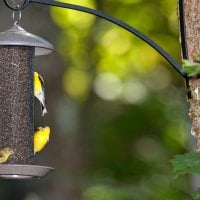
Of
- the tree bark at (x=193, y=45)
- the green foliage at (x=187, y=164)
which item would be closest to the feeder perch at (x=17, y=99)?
the tree bark at (x=193, y=45)

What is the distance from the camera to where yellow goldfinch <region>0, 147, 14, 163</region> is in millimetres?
6996

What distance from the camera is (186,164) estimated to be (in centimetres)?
528

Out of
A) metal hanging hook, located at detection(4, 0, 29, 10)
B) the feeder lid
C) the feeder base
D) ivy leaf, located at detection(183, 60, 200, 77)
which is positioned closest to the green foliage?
ivy leaf, located at detection(183, 60, 200, 77)

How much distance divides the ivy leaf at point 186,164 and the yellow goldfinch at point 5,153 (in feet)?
6.13

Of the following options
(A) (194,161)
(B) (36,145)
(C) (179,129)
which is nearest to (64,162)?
(C) (179,129)

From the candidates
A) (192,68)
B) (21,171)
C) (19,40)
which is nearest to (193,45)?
(19,40)

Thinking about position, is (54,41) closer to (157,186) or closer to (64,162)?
(64,162)

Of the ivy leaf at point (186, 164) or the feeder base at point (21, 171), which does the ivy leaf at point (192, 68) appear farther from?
the feeder base at point (21, 171)

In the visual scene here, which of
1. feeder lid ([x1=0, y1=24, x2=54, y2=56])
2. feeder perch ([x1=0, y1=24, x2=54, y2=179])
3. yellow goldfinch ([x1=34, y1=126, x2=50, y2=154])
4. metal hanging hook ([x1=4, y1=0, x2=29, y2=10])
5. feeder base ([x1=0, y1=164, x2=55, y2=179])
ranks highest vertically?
metal hanging hook ([x1=4, y1=0, x2=29, y2=10])

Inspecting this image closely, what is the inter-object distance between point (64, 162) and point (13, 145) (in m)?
7.64

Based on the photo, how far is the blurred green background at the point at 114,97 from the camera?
1502 centimetres

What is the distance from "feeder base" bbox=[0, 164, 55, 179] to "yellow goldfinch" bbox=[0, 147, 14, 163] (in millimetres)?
143

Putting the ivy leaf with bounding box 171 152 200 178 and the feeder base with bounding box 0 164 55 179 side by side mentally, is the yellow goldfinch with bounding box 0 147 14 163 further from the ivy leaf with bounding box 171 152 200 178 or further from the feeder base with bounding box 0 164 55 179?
the ivy leaf with bounding box 171 152 200 178

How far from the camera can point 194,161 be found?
5.30m
